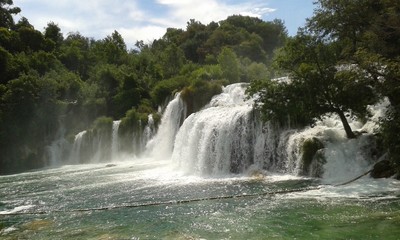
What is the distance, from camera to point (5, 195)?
20156 millimetres

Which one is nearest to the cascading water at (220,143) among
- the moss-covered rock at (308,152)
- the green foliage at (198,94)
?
the moss-covered rock at (308,152)

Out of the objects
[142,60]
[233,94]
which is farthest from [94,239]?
[142,60]

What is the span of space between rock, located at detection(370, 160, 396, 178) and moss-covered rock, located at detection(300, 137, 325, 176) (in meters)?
2.53

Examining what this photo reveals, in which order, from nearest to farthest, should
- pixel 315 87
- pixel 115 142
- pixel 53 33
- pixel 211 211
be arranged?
pixel 211 211, pixel 315 87, pixel 115 142, pixel 53 33

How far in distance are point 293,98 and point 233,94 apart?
1240 cm

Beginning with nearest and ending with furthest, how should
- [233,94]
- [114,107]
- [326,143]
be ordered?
[326,143] → [233,94] → [114,107]

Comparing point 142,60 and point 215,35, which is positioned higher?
point 215,35

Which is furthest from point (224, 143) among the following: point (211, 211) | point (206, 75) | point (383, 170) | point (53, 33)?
point (53, 33)

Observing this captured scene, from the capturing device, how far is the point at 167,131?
32.4 meters

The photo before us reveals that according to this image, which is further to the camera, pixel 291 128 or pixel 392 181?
pixel 291 128

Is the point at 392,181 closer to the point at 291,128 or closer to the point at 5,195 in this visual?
the point at 291,128

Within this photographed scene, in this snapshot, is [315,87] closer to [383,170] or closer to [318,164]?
[318,164]

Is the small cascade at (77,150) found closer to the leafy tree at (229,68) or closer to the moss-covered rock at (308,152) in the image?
the leafy tree at (229,68)

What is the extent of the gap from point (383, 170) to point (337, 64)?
5.06m
